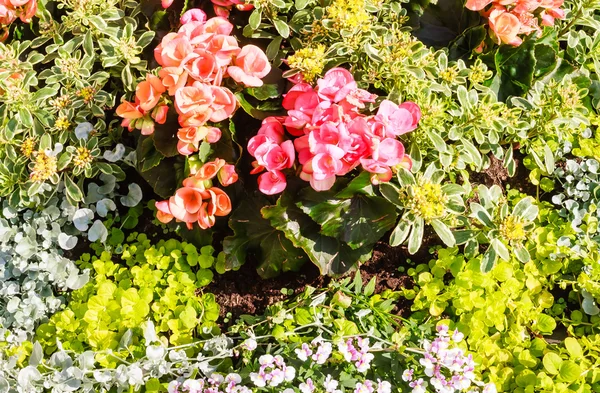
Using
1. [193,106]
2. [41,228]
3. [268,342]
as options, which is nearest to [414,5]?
[193,106]

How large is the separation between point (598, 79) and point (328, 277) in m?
1.44

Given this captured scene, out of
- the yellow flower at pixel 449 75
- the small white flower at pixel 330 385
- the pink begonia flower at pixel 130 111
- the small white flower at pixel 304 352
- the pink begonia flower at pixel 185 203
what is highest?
the yellow flower at pixel 449 75

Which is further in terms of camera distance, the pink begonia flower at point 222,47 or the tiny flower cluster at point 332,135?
the pink begonia flower at point 222,47

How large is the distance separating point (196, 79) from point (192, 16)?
1.13 feet

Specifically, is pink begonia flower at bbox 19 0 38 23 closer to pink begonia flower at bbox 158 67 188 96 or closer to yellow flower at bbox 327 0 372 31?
pink begonia flower at bbox 158 67 188 96

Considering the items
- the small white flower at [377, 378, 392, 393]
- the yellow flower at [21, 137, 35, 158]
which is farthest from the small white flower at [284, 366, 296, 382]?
the yellow flower at [21, 137, 35, 158]

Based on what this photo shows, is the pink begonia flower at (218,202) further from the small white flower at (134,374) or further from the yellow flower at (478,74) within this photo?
the yellow flower at (478,74)

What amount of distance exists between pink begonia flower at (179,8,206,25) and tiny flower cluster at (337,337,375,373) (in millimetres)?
1226

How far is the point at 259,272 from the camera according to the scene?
209 centimetres

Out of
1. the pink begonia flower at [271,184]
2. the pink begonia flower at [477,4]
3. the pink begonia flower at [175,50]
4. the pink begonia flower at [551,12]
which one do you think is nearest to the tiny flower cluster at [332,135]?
the pink begonia flower at [271,184]

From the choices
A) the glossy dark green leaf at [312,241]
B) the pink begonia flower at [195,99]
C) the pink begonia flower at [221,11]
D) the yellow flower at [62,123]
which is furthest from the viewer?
the yellow flower at [62,123]

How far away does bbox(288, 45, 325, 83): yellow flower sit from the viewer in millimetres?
1751

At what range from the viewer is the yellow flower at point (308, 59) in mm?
1751

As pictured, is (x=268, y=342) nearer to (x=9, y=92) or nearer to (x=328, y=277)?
(x=328, y=277)
